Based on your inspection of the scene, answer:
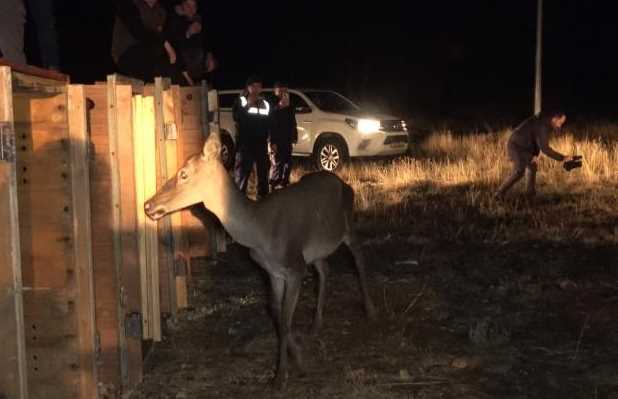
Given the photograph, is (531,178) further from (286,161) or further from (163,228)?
(163,228)

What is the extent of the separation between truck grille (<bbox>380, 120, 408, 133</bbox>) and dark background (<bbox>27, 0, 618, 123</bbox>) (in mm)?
22945

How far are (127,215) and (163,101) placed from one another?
1756 millimetres

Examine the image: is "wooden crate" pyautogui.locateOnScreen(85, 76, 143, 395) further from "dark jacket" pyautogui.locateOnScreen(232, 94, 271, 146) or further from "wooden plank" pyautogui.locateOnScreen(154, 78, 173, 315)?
"dark jacket" pyautogui.locateOnScreen(232, 94, 271, 146)

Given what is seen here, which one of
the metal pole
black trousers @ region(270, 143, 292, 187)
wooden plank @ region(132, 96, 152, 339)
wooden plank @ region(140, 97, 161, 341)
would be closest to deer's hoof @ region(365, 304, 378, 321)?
wooden plank @ region(140, 97, 161, 341)

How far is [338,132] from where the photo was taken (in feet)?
82.4

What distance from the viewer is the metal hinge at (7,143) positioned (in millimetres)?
5953

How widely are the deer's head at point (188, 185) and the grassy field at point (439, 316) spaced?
1.45 meters

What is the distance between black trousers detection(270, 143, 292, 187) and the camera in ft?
59.4

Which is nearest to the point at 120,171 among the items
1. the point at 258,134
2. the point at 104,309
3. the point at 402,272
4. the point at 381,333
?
the point at 104,309

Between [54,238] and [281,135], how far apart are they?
11.2 m

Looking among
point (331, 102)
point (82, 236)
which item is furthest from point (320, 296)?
point (331, 102)

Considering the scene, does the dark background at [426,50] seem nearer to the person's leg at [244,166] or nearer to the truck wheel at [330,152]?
the truck wheel at [330,152]

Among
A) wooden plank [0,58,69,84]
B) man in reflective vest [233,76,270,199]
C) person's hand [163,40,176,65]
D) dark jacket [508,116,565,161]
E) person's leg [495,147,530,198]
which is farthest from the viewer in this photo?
person's leg [495,147,530,198]

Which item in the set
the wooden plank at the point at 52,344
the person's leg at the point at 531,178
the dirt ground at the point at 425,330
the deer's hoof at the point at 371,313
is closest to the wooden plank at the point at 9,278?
the wooden plank at the point at 52,344
